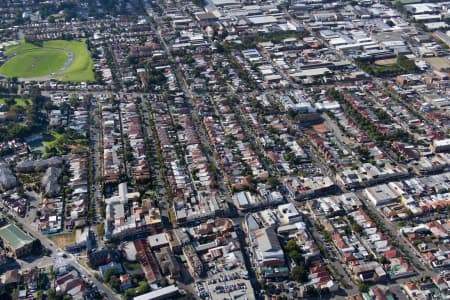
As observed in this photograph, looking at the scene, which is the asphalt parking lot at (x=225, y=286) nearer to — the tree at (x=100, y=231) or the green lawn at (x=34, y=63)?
the tree at (x=100, y=231)

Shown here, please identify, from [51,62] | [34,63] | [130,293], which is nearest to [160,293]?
→ [130,293]

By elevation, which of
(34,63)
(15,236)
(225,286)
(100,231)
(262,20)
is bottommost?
(225,286)

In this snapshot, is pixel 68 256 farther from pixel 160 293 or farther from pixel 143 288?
pixel 160 293

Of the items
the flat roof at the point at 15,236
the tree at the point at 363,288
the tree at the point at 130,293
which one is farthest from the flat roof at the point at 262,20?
the tree at the point at 130,293

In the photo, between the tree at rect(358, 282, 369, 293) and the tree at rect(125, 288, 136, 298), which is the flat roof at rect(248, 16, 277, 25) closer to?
the tree at rect(358, 282, 369, 293)

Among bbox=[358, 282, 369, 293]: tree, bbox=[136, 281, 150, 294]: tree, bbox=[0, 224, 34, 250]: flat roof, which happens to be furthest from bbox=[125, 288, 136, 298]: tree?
bbox=[358, 282, 369, 293]: tree
